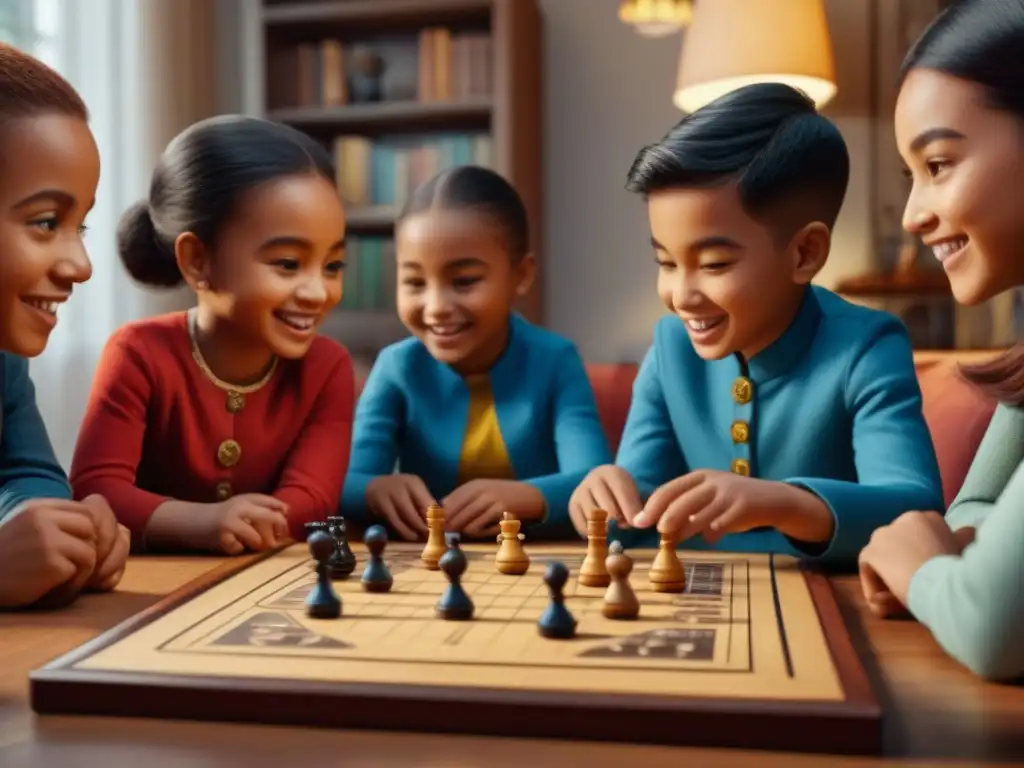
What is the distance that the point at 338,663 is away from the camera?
2.48 feet

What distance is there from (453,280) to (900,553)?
860mm

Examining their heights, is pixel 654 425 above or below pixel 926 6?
below

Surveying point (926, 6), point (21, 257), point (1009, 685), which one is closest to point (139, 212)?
point (21, 257)

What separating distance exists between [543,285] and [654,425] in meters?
2.74

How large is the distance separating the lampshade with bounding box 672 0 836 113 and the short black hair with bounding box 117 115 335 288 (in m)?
2.07

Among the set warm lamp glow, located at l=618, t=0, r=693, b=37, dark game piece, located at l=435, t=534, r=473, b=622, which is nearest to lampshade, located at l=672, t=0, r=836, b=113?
warm lamp glow, located at l=618, t=0, r=693, b=37

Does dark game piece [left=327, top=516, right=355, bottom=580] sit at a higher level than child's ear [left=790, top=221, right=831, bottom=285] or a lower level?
lower

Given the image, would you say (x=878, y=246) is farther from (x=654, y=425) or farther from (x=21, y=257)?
(x=21, y=257)

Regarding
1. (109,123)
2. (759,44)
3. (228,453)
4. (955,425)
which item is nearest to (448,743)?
(228,453)

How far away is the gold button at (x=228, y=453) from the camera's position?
1438mm

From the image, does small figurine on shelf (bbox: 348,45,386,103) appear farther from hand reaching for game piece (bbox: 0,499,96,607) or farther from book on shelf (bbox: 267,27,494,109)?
hand reaching for game piece (bbox: 0,499,96,607)

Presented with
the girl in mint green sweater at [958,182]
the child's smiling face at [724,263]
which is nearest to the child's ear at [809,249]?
the child's smiling face at [724,263]

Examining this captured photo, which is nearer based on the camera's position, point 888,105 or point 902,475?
point 902,475

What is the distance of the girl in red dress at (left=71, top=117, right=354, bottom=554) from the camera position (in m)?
1.38
